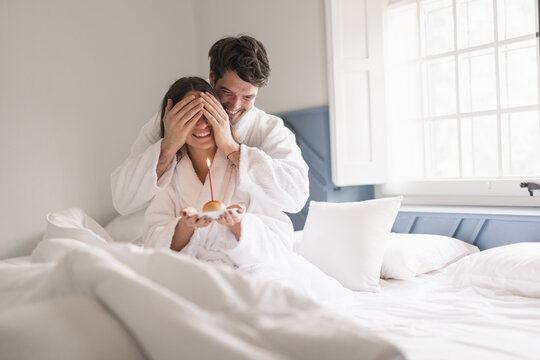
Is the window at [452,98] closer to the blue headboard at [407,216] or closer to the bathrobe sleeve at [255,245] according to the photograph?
the blue headboard at [407,216]

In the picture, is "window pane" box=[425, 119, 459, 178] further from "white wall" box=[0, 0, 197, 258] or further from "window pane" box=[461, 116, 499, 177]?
"white wall" box=[0, 0, 197, 258]

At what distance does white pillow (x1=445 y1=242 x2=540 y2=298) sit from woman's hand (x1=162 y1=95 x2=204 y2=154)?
1312 mm

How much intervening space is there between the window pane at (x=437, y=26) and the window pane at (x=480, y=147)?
0.52m

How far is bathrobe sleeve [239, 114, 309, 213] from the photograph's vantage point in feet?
5.23

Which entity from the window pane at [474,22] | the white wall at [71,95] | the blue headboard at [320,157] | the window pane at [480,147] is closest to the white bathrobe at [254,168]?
the blue headboard at [320,157]

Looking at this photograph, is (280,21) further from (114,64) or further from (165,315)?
(165,315)

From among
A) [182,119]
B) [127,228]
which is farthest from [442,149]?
[127,228]

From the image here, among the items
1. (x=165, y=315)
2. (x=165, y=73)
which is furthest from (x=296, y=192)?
(x=165, y=73)

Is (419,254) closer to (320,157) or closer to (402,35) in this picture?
(320,157)

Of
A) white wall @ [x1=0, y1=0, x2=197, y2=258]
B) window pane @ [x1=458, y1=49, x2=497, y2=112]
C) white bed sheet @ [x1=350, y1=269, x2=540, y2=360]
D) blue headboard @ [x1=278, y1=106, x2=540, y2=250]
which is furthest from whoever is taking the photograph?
white wall @ [x1=0, y1=0, x2=197, y2=258]

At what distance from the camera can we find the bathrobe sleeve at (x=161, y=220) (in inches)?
60.1

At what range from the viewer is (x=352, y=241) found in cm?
226

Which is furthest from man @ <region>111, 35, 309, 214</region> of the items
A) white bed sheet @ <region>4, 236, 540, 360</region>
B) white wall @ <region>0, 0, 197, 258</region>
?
white wall @ <region>0, 0, 197, 258</region>

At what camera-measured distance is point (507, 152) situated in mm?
2756
